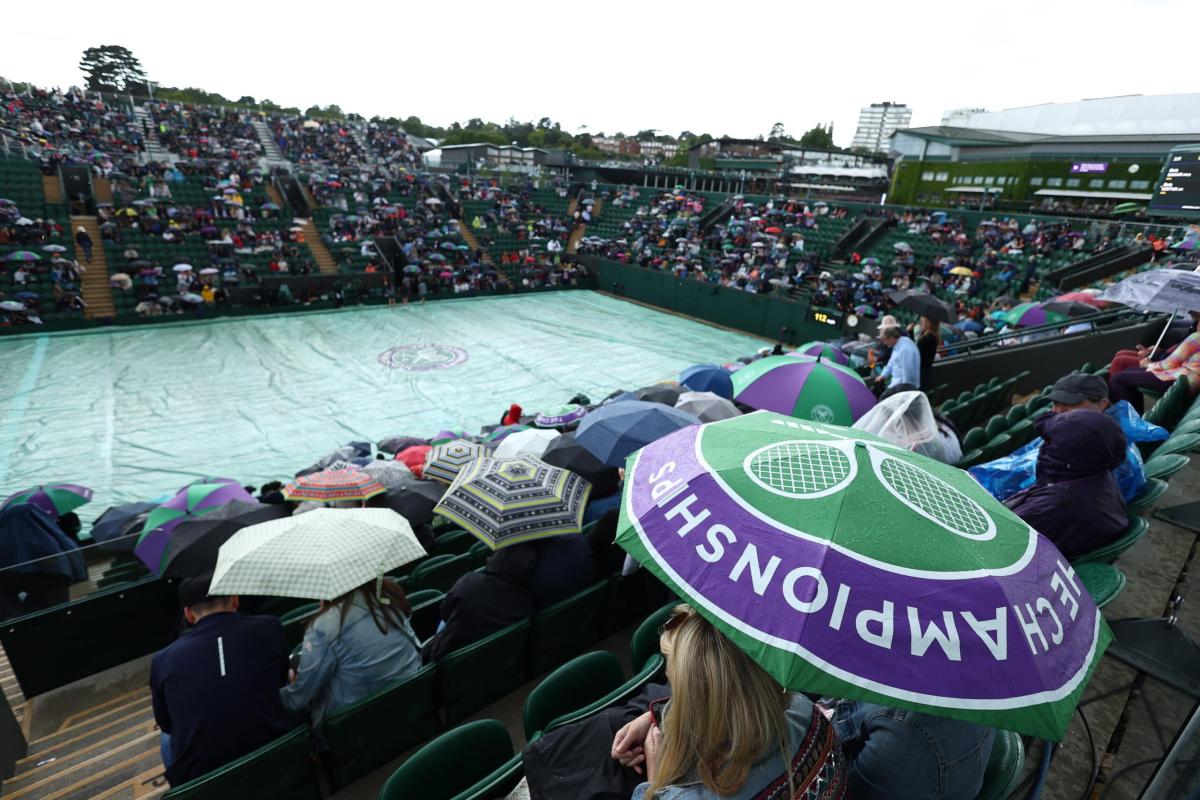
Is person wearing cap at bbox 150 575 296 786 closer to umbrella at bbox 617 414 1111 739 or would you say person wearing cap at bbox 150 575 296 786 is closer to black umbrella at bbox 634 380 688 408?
umbrella at bbox 617 414 1111 739

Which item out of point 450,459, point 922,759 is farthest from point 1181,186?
point 922,759

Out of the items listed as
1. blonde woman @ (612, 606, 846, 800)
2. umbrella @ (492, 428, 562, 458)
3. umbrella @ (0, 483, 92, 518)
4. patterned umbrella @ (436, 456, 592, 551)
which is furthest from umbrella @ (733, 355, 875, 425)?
umbrella @ (0, 483, 92, 518)

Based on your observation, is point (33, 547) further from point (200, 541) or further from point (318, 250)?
point (318, 250)

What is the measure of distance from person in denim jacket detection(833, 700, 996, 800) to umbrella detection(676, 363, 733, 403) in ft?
24.5

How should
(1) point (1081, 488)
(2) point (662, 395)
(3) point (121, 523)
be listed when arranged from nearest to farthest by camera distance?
(1) point (1081, 488) < (3) point (121, 523) < (2) point (662, 395)

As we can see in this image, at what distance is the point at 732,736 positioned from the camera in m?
1.44

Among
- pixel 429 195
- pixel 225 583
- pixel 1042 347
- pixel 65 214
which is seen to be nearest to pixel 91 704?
pixel 225 583

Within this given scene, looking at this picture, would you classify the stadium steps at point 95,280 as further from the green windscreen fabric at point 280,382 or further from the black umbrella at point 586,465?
the black umbrella at point 586,465

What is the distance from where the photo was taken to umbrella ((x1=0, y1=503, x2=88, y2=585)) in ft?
17.8

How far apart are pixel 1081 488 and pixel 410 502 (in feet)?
18.0

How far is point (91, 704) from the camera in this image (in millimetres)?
4883

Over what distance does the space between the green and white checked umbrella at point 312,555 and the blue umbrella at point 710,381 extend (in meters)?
6.22

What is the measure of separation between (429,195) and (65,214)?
15.1 m

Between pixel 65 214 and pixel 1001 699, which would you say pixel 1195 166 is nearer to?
pixel 1001 699
